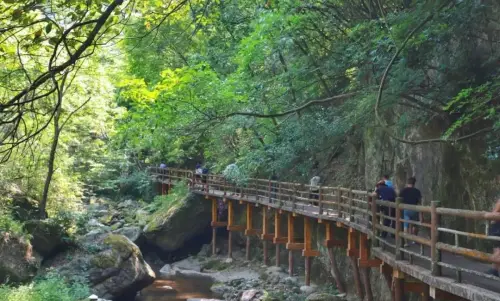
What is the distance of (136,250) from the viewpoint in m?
18.8

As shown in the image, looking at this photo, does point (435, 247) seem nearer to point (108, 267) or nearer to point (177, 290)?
point (108, 267)

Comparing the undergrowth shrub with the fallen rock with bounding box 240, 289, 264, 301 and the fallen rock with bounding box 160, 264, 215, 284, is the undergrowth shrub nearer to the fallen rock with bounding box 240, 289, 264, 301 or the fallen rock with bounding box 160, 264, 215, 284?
the fallen rock with bounding box 160, 264, 215, 284

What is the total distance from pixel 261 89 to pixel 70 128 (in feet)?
26.2

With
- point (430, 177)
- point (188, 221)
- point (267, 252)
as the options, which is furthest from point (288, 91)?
A: point (188, 221)

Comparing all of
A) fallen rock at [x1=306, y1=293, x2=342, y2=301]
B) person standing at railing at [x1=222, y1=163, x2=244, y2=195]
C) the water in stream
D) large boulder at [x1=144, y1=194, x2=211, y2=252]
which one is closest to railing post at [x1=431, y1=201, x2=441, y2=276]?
fallen rock at [x1=306, y1=293, x2=342, y2=301]

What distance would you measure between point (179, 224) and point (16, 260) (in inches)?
460

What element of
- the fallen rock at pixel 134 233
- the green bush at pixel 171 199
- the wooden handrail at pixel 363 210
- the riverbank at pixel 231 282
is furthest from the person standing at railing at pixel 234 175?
the fallen rock at pixel 134 233

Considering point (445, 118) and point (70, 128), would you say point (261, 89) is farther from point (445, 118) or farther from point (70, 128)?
point (70, 128)

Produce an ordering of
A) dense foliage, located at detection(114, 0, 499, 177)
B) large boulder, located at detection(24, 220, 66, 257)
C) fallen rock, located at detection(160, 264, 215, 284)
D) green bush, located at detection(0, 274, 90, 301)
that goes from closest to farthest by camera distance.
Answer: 1. dense foliage, located at detection(114, 0, 499, 177)
2. green bush, located at detection(0, 274, 90, 301)
3. large boulder, located at detection(24, 220, 66, 257)
4. fallen rock, located at detection(160, 264, 215, 284)

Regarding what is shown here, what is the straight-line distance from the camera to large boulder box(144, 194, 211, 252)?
26797 mm

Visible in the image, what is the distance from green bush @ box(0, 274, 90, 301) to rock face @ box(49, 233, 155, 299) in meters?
0.85

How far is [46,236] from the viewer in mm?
17578

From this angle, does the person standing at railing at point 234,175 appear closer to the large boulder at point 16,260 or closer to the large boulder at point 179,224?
the large boulder at point 179,224

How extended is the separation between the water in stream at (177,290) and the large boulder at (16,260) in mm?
4880
